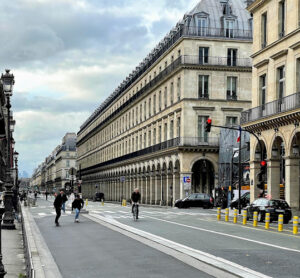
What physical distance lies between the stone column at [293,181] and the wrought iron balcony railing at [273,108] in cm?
311

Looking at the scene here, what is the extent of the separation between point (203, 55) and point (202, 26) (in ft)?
10.8

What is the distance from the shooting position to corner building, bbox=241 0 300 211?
35.7m

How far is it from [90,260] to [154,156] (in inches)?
2274

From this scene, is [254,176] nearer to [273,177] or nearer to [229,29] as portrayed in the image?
[273,177]

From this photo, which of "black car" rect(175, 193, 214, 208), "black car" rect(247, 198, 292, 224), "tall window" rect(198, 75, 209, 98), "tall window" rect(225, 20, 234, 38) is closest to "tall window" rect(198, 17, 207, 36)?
"tall window" rect(225, 20, 234, 38)

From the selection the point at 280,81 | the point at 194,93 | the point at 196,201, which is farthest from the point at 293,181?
the point at 194,93

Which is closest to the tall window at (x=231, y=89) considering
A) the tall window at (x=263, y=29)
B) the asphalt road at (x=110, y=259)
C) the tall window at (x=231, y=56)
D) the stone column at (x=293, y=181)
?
the tall window at (x=231, y=56)

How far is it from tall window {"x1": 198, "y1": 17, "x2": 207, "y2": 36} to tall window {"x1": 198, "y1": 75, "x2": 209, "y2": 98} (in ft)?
15.4

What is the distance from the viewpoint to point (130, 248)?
53.3 feet

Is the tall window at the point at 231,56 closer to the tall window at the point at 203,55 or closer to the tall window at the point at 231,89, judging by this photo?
the tall window at the point at 231,89

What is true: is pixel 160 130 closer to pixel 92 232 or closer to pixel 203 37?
pixel 203 37

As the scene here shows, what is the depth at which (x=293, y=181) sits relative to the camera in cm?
3594

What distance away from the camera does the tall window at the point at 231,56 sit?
209 ft

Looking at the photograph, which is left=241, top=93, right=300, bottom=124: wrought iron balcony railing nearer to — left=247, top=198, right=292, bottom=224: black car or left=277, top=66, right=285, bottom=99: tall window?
left=277, top=66, right=285, bottom=99: tall window
